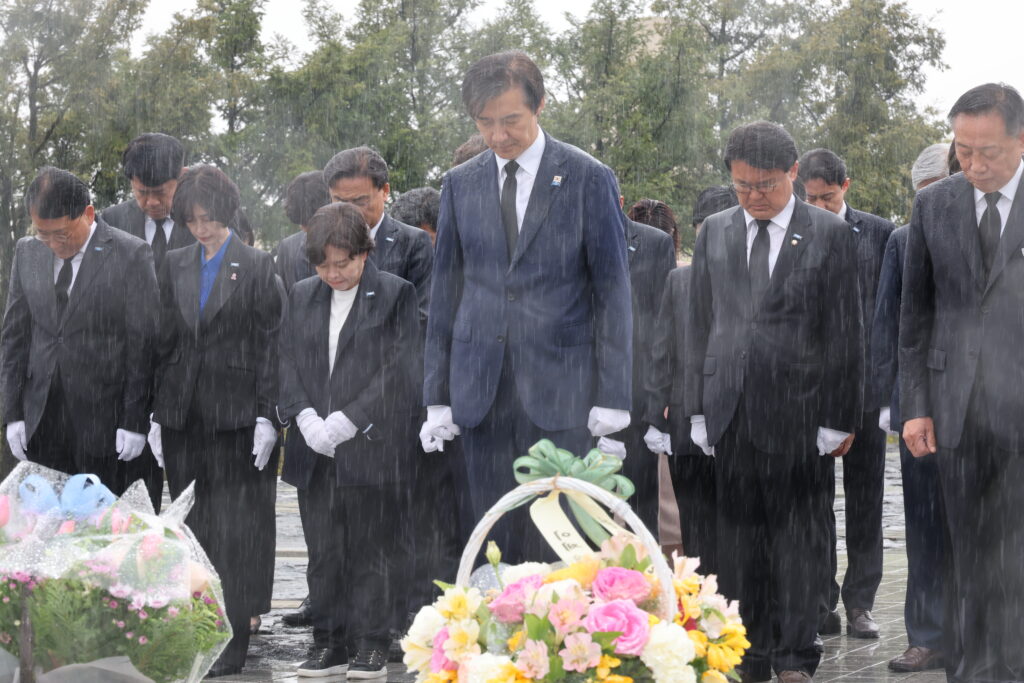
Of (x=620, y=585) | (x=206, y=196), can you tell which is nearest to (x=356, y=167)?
(x=206, y=196)

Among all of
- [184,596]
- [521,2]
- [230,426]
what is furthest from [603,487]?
[521,2]

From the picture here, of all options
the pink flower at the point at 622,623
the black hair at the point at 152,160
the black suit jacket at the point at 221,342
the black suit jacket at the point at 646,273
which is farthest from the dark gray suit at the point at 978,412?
the black hair at the point at 152,160

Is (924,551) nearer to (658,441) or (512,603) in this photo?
(658,441)

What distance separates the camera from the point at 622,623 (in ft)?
11.9

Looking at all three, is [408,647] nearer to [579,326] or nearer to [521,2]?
[579,326]

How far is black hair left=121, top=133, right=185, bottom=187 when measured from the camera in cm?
780

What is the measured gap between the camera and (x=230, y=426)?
712cm

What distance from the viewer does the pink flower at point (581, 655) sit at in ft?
11.7

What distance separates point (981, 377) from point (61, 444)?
14.2 feet

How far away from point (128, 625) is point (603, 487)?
53.1 inches

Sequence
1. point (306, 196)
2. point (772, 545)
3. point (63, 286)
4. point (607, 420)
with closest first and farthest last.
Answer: point (607, 420) → point (772, 545) → point (63, 286) → point (306, 196)

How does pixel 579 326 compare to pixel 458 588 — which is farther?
pixel 579 326

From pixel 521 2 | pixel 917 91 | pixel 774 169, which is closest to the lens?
pixel 774 169

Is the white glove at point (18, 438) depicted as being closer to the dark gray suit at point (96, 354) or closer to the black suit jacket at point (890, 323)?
the dark gray suit at point (96, 354)
